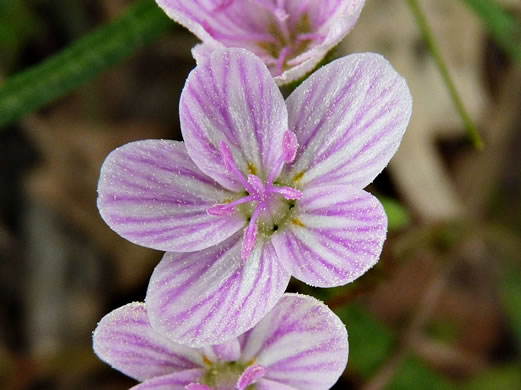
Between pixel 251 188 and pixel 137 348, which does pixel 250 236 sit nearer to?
pixel 251 188

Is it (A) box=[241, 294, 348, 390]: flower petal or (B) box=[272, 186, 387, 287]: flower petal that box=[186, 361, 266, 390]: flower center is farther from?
(B) box=[272, 186, 387, 287]: flower petal

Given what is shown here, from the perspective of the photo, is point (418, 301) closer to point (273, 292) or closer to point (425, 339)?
point (425, 339)

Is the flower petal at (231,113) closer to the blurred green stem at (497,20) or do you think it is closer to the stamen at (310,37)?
the stamen at (310,37)

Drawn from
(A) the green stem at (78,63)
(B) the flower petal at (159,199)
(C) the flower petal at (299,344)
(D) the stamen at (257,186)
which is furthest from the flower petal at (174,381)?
(A) the green stem at (78,63)

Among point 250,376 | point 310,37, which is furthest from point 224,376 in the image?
point 310,37

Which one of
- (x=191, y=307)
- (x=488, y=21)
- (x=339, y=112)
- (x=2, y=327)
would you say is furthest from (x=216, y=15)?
(x=2, y=327)

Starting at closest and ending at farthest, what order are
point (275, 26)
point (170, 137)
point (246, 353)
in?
point (246, 353)
point (275, 26)
point (170, 137)
